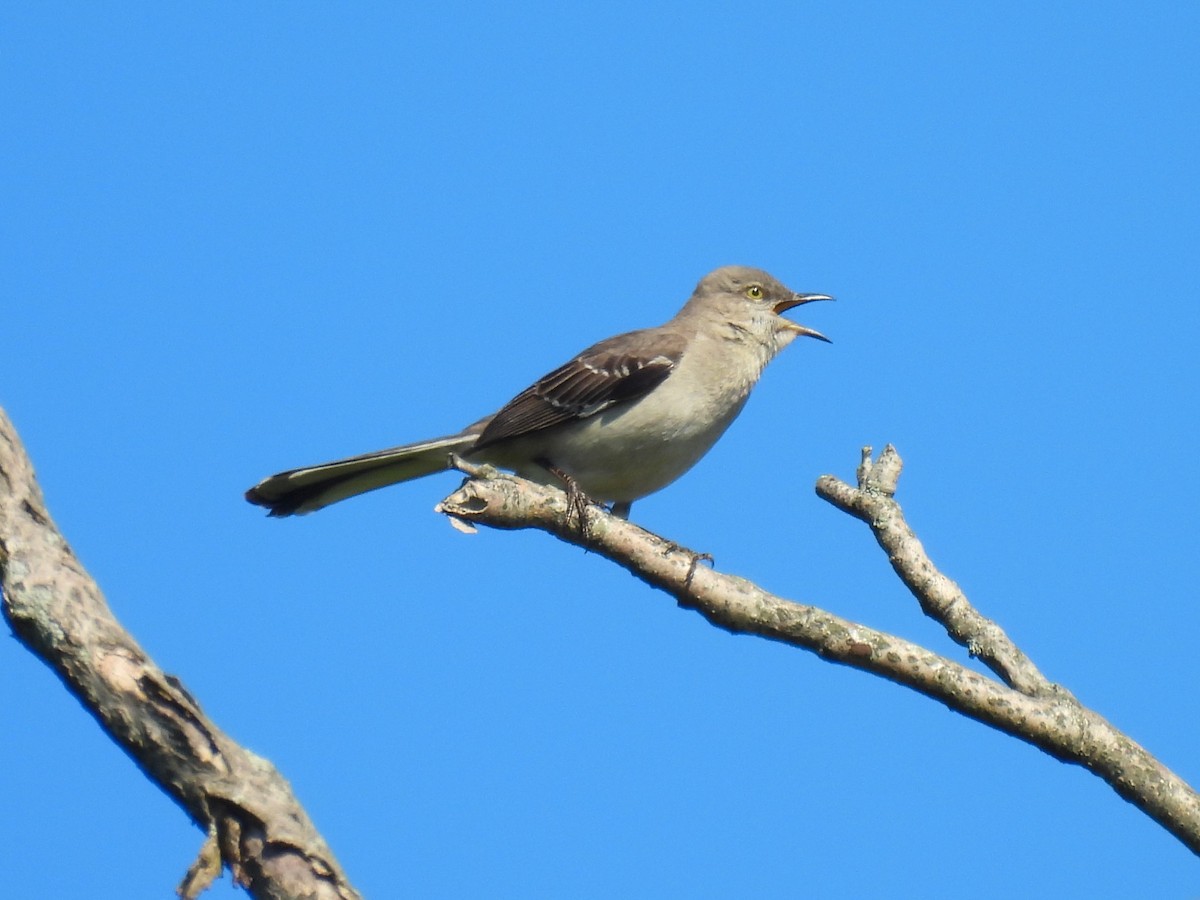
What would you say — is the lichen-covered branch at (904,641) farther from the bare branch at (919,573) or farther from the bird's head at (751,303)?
the bird's head at (751,303)

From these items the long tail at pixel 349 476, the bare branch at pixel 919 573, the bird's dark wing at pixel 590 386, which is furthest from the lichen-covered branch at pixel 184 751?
the bird's dark wing at pixel 590 386

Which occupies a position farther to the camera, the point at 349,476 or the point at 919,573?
the point at 349,476

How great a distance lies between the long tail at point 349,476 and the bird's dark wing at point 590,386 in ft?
0.95

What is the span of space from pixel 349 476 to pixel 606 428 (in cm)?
159

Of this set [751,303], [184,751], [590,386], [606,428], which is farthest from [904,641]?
[751,303]

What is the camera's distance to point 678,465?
8258 millimetres

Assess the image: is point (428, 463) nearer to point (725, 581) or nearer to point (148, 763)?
point (725, 581)

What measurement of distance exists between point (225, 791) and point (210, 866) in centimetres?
21

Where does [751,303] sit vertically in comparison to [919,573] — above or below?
above

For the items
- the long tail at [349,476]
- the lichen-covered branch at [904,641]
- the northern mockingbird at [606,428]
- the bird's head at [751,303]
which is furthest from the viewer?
the bird's head at [751,303]

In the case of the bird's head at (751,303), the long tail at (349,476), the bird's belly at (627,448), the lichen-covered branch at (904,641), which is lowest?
the lichen-covered branch at (904,641)

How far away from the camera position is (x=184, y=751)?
3646 millimetres

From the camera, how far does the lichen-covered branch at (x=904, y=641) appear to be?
4676 millimetres

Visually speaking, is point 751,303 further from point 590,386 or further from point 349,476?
point 349,476
